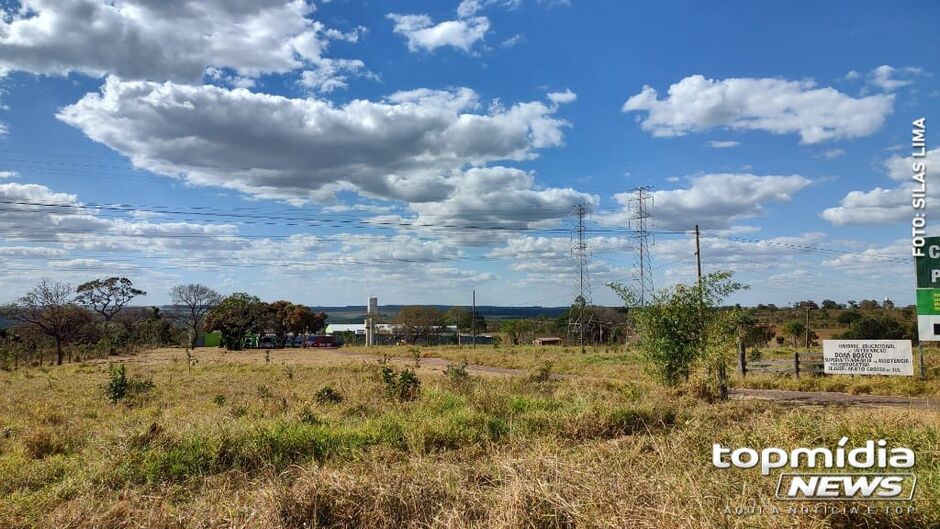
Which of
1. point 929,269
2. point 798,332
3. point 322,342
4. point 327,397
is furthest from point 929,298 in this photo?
point 322,342

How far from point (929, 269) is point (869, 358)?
434 centimetres

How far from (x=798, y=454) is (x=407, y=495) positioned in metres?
4.77

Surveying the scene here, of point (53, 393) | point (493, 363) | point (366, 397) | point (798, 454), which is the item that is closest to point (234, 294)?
point (493, 363)

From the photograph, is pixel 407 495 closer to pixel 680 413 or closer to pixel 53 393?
pixel 680 413

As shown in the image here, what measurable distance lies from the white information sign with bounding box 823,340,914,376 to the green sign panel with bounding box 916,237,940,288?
3.16 meters

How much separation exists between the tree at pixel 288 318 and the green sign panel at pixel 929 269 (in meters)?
64.0

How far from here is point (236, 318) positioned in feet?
216

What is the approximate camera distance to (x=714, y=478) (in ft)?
19.8

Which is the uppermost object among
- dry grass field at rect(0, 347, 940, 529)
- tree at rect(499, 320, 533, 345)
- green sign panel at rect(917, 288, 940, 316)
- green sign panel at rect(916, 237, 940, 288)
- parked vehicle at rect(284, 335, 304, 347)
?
green sign panel at rect(916, 237, 940, 288)

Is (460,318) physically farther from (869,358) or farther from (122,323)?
(869,358)

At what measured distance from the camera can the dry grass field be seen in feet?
18.2

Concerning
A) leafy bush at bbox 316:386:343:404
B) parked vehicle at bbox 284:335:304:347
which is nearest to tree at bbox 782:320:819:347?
leafy bush at bbox 316:386:343:404

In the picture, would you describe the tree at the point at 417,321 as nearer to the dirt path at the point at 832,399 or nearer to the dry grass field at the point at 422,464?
the dirt path at the point at 832,399

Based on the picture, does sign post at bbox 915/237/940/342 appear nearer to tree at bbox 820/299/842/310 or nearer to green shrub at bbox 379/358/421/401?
green shrub at bbox 379/358/421/401
